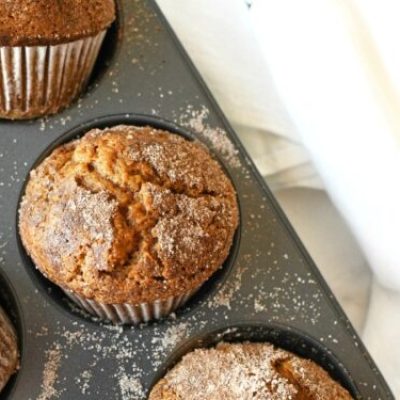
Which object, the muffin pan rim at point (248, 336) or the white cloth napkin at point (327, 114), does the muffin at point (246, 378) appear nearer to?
the muffin pan rim at point (248, 336)

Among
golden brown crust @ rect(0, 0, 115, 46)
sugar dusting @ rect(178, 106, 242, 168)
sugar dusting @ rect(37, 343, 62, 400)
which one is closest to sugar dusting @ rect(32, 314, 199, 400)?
sugar dusting @ rect(37, 343, 62, 400)

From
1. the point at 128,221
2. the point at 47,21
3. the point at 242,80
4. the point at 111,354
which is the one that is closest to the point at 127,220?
the point at 128,221

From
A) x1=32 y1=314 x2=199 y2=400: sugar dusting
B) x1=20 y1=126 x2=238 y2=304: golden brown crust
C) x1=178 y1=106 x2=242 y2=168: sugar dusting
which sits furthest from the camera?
x1=178 y1=106 x2=242 y2=168: sugar dusting

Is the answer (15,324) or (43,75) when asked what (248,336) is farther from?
(43,75)

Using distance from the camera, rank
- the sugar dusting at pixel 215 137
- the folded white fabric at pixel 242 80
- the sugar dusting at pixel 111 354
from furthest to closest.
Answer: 1. the folded white fabric at pixel 242 80
2. the sugar dusting at pixel 215 137
3. the sugar dusting at pixel 111 354

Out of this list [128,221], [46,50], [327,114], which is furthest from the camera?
[327,114]

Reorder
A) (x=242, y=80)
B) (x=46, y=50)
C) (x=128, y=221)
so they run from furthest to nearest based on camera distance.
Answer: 1. (x=242, y=80)
2. (x=46, y=50)
3. (x=128, y=221)

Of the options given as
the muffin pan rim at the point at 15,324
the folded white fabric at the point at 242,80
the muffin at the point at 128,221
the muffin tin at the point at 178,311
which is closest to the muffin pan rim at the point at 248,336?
the muffin tin at the point at 178,311

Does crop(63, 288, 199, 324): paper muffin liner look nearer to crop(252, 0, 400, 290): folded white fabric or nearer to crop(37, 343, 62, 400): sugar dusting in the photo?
crop(37, 343, 62, 400): sugar dusting
